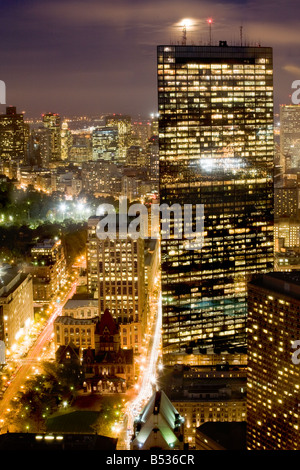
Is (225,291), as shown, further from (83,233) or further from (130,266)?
(83,233)

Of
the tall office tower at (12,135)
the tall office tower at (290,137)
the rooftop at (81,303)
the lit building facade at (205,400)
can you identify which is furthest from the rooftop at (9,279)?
the tall office tower at (290,137)

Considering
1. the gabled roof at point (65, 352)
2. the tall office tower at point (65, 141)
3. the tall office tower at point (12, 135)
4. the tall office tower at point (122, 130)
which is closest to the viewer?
the gabled roof at point (65, 352)

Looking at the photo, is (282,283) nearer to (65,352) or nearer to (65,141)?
(65,352)

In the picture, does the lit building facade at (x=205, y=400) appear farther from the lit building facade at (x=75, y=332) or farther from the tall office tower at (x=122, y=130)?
the tall office tower at (x=122, y=130)

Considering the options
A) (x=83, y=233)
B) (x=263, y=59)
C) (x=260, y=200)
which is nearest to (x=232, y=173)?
(x=260, y=200)

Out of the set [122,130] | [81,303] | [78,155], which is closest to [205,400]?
[81,303]

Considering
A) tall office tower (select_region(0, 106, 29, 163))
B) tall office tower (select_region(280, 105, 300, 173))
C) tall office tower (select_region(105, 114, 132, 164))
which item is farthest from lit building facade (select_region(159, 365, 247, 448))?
tall office tower (select_region(105, 114, 132, 164))
